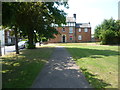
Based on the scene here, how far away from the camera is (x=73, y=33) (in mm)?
48375

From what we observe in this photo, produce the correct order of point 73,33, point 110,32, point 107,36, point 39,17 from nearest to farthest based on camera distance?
point 39,17
point 110,32
point 107,36
point 73,33

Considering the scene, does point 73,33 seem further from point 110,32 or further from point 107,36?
point 110,32

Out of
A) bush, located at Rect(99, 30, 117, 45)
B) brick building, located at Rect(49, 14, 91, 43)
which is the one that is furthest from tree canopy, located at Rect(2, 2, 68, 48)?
brick building, located at Rect(49, 14, 91, 43)

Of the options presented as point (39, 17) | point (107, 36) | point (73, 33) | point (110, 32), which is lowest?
point (107, 36)

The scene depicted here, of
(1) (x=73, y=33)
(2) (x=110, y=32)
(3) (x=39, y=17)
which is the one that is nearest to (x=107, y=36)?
(2) (x=110, y=32)

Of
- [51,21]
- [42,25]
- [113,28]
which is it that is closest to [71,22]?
[113,28]

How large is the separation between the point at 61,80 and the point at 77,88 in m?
1.01

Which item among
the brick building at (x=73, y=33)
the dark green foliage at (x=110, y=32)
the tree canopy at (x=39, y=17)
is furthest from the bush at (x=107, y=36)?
the brick building at (x=73, y=33)

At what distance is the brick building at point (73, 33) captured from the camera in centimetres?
4812

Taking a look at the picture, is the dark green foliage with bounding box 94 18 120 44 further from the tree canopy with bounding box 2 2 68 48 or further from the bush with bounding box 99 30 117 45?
the tree canopy with bounding box 2 2 68 48

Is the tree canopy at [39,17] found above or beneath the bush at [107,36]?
above

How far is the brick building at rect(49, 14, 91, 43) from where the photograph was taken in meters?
48.1

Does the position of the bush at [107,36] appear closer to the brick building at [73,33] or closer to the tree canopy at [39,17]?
the tree canopy at [39,17]

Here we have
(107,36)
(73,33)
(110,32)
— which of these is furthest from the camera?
(73,33)
